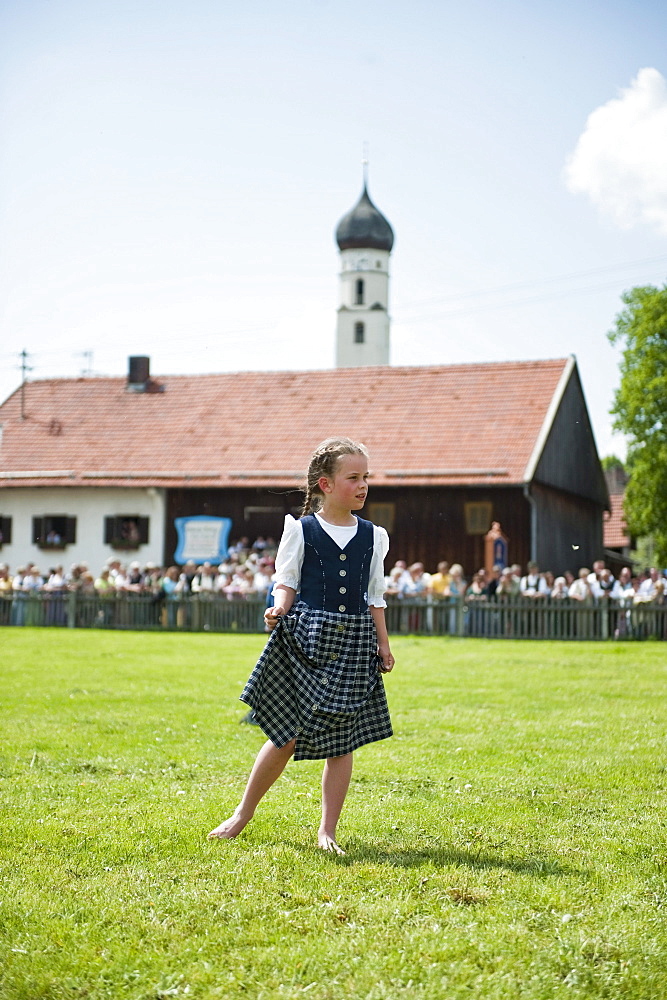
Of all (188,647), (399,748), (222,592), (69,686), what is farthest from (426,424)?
(399,748)

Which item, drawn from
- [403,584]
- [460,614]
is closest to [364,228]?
[403,584]

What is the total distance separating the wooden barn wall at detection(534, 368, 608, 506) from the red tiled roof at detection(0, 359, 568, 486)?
1223mm

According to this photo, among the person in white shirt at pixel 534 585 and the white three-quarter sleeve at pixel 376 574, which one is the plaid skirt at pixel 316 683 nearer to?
the white three-quarter sleeve at pixel 376 574

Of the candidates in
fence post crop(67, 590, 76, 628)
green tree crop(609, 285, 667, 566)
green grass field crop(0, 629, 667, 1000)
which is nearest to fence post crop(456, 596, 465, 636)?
fence post crop(67, 590, 76, 628)

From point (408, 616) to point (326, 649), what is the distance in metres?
18.5

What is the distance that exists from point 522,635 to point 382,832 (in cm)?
1744

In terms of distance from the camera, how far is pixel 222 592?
25156mm

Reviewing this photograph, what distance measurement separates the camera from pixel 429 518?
32812 millimetres

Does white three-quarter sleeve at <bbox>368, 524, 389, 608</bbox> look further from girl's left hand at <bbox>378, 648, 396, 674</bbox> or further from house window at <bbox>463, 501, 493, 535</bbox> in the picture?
house window at <bbox>463, 501, 493, 535</bbox>

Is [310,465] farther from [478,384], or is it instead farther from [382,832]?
[478,384]

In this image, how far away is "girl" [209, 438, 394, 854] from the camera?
5.44m

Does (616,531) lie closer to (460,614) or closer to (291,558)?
(460,614)

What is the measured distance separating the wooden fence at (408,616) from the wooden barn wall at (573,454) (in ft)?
31.6

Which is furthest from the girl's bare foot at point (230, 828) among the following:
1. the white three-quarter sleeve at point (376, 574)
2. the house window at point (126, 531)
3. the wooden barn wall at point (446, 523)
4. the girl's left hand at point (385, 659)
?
the house window at point (126, 531)
